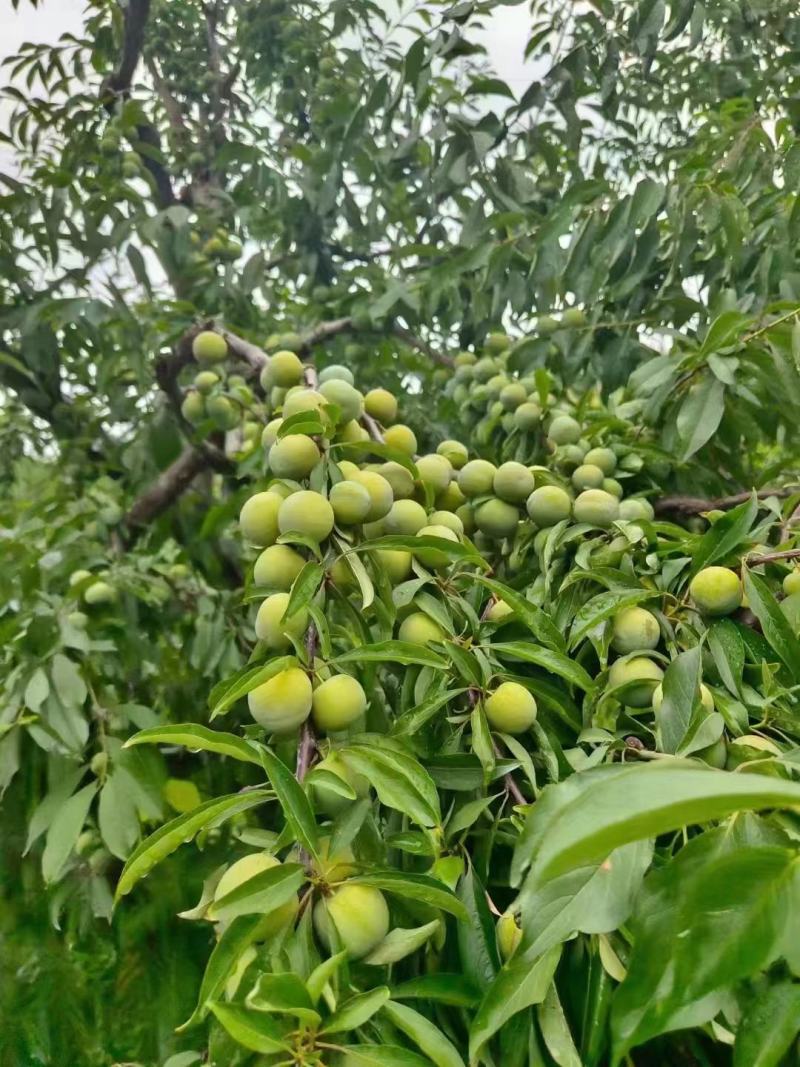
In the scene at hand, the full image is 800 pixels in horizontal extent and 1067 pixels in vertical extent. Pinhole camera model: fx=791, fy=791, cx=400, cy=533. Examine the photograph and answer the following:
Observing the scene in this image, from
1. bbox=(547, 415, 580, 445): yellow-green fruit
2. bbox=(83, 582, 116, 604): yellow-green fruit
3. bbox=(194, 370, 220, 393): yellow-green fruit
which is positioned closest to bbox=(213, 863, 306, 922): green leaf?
bbox=(547, 415, 580, 445): yellow-green fruit

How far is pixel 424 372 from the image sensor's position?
2.44 metres

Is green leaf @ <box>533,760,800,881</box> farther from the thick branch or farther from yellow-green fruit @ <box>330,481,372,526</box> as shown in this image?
the thick branch

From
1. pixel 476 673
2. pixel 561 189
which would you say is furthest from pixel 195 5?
pixel 476 673

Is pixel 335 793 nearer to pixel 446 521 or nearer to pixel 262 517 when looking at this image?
pixel 262 517

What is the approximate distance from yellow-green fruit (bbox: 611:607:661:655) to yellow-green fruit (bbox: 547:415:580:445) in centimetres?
53

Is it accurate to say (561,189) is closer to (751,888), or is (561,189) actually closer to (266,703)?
(266,703)

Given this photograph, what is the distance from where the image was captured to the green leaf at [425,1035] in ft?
1.77

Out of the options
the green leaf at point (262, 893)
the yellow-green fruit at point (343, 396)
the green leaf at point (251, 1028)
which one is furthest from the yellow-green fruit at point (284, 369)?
the green leaf at point (251, 1028)

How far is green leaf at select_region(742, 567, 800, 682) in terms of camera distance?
2.66 ft

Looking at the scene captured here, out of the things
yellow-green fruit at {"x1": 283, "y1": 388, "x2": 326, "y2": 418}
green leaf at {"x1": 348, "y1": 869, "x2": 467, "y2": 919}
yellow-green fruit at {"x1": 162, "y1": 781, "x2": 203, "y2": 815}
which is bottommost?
yellow-green fruit at {"x1": 162, "y1": 781, "x2": 203, "y2": 815}

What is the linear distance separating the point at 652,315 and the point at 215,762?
1367 millimetres

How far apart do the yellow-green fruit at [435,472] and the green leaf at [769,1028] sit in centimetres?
77

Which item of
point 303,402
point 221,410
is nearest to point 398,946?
point 303,402

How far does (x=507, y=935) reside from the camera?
652 mm
